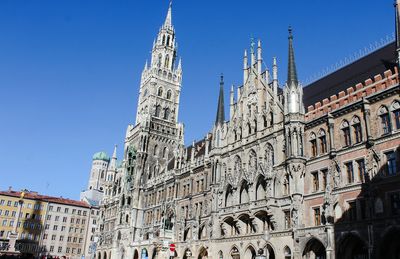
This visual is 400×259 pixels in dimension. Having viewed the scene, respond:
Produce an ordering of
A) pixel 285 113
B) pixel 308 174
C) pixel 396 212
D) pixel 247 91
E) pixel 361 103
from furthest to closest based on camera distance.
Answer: pixel 247 91, pixel 285 113, pixel 308 174, pixel 361 103, pixel 396 212

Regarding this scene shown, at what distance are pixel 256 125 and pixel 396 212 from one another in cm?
1871

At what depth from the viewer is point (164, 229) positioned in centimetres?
5194

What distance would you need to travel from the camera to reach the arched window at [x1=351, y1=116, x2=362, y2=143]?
3191 centimetres

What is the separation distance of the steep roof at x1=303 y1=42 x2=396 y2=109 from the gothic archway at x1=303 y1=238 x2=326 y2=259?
562 inches

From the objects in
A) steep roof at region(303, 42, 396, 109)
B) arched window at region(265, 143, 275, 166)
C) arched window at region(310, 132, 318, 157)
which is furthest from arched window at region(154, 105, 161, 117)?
arched window at region(310, 132, 318, 157)

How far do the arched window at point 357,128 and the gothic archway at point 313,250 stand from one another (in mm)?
9120

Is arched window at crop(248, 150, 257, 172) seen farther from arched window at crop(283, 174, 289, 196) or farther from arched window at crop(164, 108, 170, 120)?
arched window at crop(164, 108, 170, 120)

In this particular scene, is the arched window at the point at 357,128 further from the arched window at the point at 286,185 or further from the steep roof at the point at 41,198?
the steep roof at the point at 41,198

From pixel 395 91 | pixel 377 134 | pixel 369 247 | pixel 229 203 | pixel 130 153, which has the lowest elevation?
pixel 369 247

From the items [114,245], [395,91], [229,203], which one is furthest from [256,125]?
[114,245]

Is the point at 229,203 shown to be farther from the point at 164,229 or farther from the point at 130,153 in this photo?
the point at 130,153

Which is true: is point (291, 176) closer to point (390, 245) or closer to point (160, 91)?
point (390, 245)

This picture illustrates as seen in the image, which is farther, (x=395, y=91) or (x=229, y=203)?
(x=229, y=203)

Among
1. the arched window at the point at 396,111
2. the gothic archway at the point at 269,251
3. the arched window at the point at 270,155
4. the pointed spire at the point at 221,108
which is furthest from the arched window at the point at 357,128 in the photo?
the pointed spire at the point at 221,108
